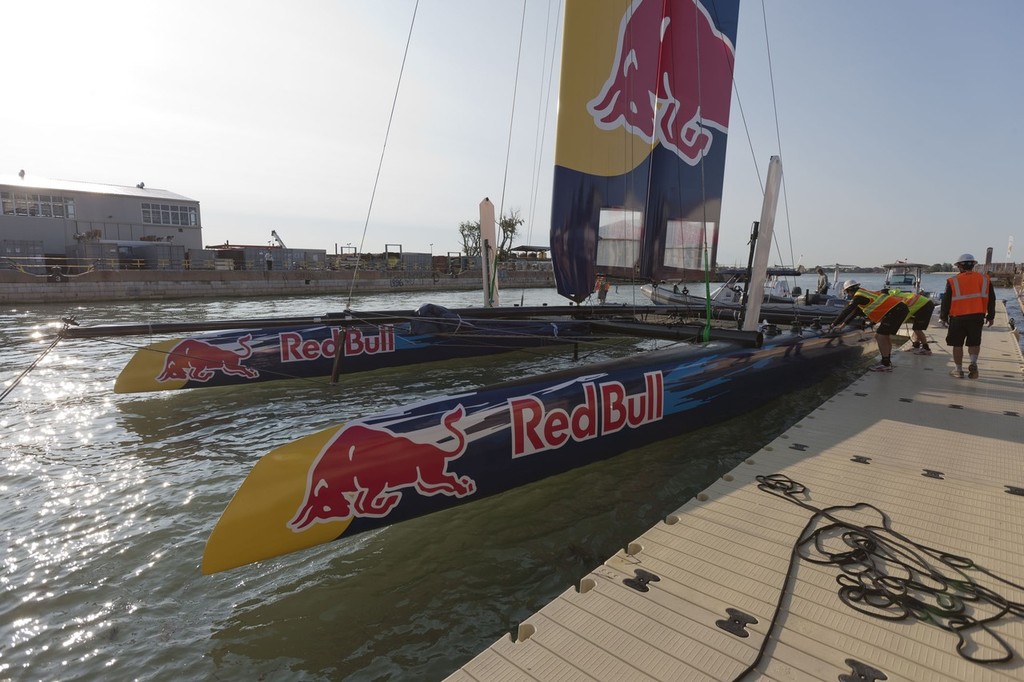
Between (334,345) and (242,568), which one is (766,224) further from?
(242,568)

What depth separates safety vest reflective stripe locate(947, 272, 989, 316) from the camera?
6449mm

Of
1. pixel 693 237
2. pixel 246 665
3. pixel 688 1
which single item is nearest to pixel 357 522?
pixel 246 665

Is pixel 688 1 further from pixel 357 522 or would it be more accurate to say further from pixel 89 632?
pixel 89 632

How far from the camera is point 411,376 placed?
326 inches

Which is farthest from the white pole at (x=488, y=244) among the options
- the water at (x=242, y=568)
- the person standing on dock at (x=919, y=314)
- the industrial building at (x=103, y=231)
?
the industrial building at (x=103, y=231)

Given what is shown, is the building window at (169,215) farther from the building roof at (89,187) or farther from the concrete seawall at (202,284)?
the concrete seawall at (202,284)

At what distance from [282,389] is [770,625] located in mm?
6808

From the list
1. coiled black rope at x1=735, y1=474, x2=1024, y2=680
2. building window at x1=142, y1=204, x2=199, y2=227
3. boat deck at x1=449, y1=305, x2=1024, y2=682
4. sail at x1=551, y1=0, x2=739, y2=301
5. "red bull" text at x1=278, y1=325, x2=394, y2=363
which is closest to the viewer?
boat deck at x1=449, y1=305, x2=1024, y2=682

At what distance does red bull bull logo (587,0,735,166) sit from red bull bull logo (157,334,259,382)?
627 centimetres

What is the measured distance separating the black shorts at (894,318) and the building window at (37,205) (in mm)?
40509

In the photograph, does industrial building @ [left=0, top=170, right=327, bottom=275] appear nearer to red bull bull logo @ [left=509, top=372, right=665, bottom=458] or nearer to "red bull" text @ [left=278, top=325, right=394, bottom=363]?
"red bull" text @ [left=278, top=325, right=394, bottom=363]


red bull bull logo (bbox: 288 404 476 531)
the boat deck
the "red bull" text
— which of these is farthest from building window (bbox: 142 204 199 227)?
the boat deck

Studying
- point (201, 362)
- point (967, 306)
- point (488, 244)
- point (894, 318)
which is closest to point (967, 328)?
point (967, 306)

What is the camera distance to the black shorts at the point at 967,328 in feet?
21.8
